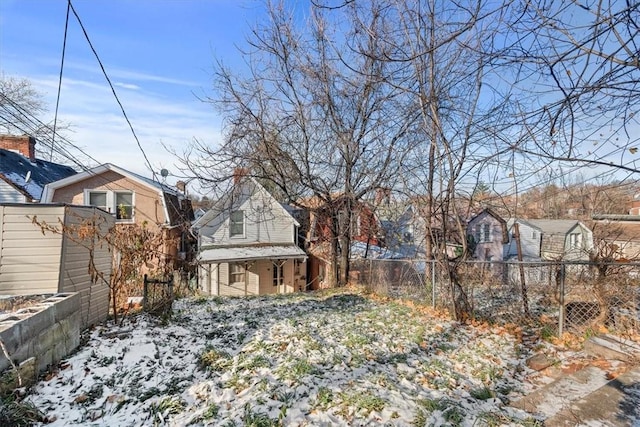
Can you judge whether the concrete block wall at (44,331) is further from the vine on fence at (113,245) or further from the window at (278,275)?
the window at (278,275)

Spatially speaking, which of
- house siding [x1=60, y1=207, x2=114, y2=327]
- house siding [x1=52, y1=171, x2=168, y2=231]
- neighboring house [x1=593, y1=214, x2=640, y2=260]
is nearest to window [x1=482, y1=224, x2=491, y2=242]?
neighboring house [x1=593, y1=214, x2=640, y2=260]

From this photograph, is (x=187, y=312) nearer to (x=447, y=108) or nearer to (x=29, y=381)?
(x=29, y=381)

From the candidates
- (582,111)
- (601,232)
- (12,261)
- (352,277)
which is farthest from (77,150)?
(601,232)

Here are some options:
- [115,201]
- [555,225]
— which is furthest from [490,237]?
[115,201]

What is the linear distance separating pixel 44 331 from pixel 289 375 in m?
2.53

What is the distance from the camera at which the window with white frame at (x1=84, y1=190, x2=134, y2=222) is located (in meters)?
14.5

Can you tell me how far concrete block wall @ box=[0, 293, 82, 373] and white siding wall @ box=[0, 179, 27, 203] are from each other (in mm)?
12050

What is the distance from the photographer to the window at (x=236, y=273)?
16.9 meters

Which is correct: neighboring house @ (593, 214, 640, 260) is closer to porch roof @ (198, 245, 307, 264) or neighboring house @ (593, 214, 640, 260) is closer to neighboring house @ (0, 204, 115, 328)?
neighboring house @ (0, 204, 115, 328)

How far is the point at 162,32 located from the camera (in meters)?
5.82

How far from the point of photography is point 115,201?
14688 mm

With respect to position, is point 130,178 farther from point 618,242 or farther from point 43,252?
point 618,242

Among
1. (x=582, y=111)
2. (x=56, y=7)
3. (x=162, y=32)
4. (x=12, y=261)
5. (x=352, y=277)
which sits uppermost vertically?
(x=162, y=32)

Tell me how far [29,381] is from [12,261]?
1978mm
